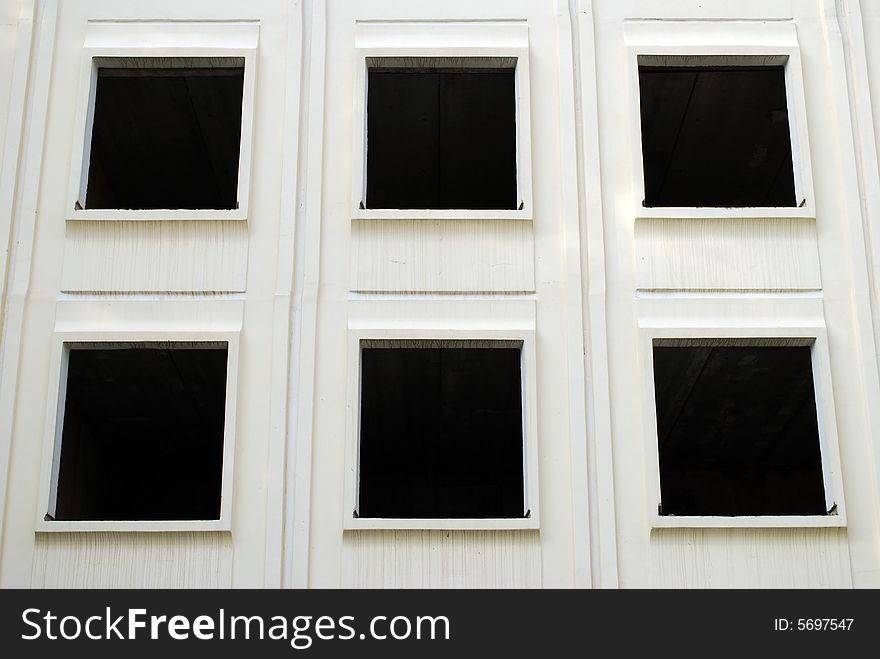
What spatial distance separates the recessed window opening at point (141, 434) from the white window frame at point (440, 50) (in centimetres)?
333

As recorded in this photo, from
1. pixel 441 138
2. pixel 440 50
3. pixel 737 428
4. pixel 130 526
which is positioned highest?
pixel 441 138

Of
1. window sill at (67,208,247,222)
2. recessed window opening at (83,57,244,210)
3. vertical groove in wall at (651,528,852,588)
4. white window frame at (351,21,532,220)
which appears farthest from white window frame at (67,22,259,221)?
vertical groove in wall at (651,528,852,588)

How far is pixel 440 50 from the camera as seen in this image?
1656 cm

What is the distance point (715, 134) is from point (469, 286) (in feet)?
20.3

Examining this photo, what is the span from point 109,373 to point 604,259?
7.44 metres

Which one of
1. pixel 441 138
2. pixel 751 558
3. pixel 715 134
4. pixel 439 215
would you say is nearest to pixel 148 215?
pixel 439 215

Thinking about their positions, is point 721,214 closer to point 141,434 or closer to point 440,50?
point 440,50

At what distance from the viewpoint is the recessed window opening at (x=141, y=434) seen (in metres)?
19.3

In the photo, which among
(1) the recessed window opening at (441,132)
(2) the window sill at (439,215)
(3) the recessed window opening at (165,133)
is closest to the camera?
(2) the window sill at (439,215)

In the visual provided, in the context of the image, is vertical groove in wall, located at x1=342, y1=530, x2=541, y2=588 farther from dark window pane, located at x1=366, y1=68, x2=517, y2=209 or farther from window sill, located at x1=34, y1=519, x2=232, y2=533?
dark window pane, located at x1=366, y1=68, x2=517, y2=209

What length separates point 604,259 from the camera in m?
15.6

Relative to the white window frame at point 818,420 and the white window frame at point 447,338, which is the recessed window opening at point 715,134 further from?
the white window frame at point 447,338

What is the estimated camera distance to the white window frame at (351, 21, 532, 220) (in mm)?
16141

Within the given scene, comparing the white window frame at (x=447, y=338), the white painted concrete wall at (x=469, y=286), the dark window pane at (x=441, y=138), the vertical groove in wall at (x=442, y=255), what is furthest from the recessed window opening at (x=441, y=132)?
the white window frame at (x=447, y=338)
